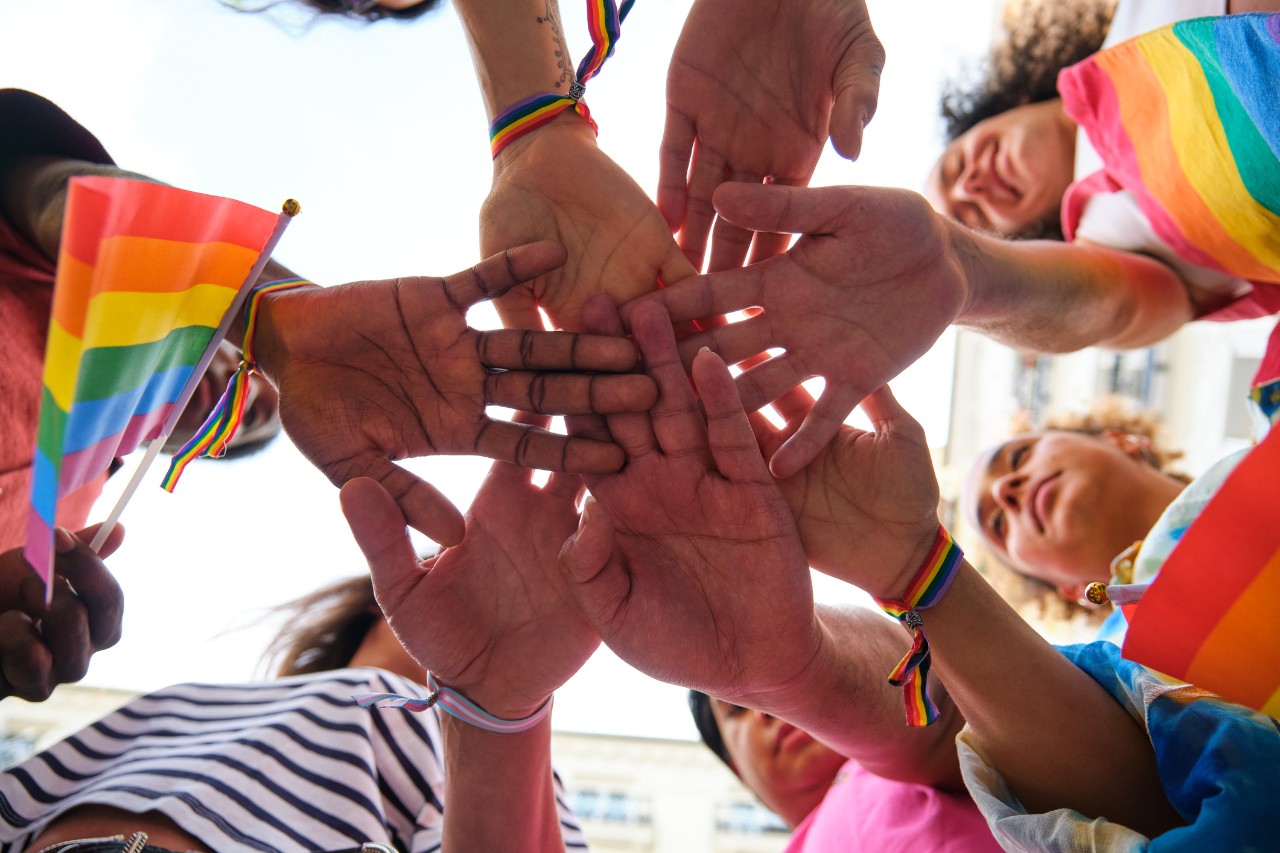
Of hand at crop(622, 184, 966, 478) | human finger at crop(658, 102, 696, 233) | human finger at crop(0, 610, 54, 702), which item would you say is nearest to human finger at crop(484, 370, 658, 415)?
hand at crop(622, 184, 966, 478)

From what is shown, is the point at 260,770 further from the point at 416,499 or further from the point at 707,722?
the point at 707,722

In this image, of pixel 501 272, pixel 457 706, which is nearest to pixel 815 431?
pixel 501 272

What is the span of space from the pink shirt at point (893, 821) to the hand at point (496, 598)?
50 centimetres

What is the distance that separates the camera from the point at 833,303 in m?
0.97

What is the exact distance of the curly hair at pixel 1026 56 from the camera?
223cm

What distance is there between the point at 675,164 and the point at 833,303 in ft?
1.09

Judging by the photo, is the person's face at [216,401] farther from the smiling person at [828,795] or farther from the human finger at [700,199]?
the smiling person at [828,795]

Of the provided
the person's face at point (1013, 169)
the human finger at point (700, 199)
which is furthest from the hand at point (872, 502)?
the person's face at point (1013, 169)

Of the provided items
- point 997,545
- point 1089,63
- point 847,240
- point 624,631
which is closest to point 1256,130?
point 1089,63

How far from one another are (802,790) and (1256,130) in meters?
1.31

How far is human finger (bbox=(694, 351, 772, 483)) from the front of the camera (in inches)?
35.2

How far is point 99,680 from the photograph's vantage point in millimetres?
2330

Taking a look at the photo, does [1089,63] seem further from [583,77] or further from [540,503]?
[540,503]

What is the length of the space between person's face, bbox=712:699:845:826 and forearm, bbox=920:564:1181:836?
2.19 ft
